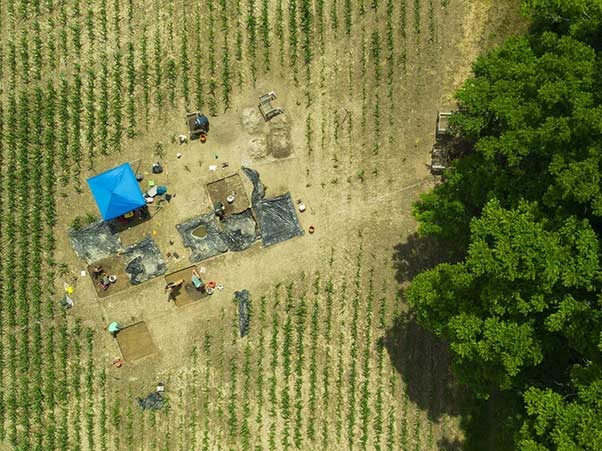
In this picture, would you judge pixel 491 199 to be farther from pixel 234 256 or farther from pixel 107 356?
pixel 107 356

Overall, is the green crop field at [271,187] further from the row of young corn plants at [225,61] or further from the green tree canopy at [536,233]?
the green tree canopy at [536,233]

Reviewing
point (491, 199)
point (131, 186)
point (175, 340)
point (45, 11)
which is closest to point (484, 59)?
point (491, 199)

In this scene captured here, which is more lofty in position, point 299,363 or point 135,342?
point 135,342

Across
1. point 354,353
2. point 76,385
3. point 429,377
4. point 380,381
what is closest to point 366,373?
point 380,381

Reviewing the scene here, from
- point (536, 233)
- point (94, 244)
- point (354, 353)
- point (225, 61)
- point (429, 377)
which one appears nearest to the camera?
point (536, 233)

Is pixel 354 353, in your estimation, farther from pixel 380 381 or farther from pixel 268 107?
pixel 268 107

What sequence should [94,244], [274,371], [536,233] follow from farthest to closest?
[94,244]
[274,371]
[536,233]

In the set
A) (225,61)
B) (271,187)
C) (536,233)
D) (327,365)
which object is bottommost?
(327,365)
